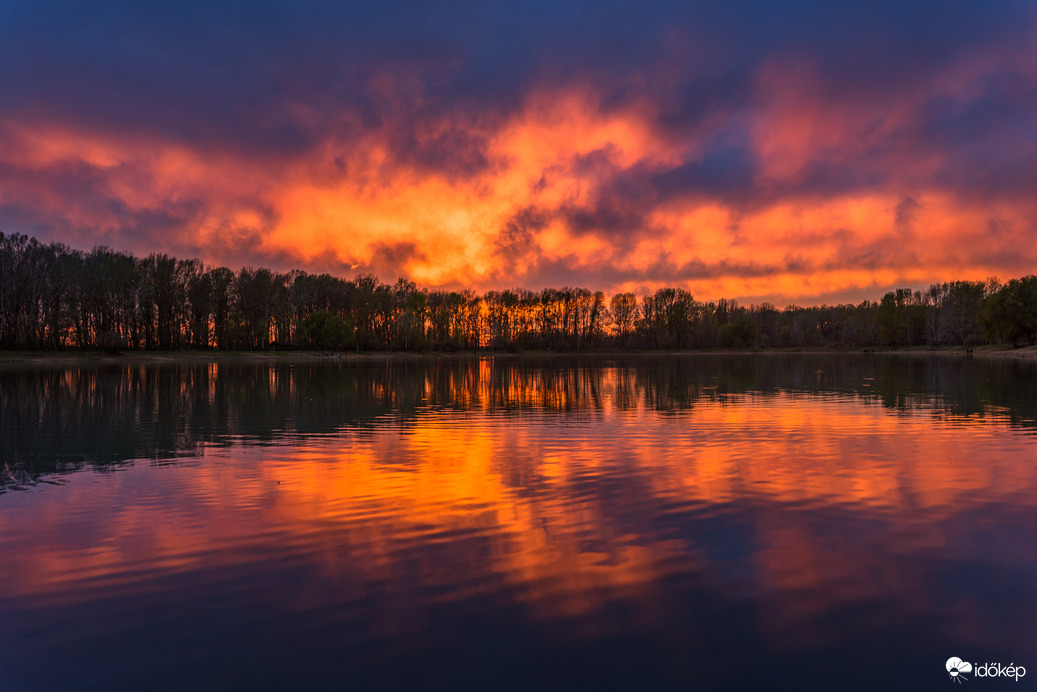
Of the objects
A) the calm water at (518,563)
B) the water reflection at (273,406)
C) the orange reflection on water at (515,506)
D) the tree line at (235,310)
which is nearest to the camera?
the calm water at (518,563)

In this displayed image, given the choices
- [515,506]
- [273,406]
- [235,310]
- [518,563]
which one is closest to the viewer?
[518,563]

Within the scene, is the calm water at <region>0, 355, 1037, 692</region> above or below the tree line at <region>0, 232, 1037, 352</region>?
below

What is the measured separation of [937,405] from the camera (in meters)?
32.6

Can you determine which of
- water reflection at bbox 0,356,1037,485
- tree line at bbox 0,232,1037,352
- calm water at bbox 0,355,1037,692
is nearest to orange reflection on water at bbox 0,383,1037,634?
calm water at bbox 0,355,1037,692

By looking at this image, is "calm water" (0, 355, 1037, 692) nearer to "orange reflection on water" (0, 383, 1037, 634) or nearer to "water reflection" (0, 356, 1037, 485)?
"orange reflection on water" (0, 383, 1037, 634)

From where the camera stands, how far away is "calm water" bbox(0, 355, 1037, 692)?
6.80m

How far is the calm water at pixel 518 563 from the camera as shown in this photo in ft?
22.3

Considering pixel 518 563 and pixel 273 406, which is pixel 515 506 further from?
pixel 273 406

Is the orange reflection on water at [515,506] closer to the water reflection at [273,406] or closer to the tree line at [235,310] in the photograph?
the water reflection at [273,406]

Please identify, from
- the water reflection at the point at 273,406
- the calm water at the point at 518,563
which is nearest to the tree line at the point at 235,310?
the water reflection at the point at 273,406

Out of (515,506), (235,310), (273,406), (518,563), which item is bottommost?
(518,563)

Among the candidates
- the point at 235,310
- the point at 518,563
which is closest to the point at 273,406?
the point at 518,563

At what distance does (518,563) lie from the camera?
9.60 m

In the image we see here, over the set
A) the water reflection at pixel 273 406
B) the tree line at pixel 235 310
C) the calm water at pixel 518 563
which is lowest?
the calm water at pixel 518 563
